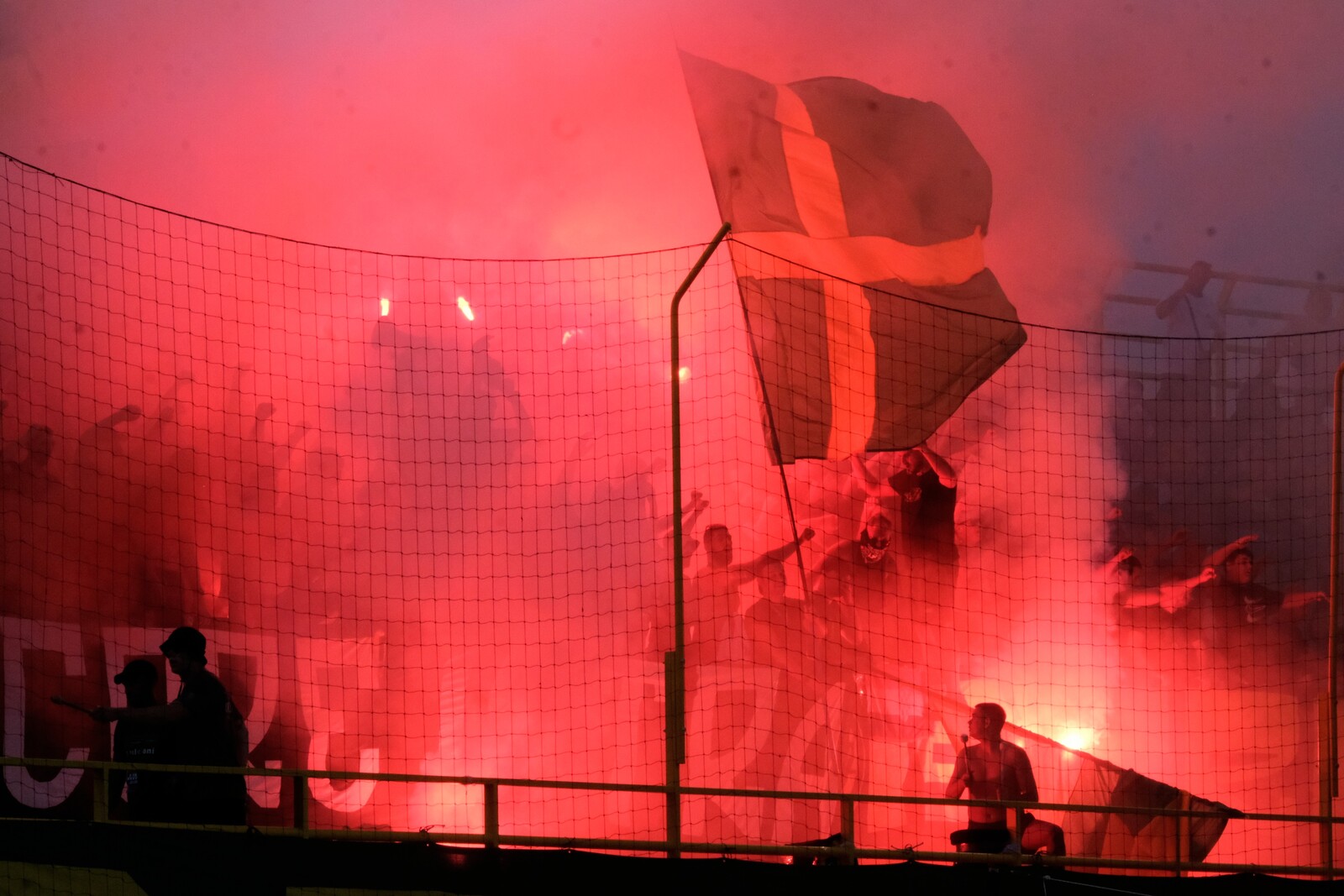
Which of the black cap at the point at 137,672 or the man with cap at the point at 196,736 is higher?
the black cap at the point at 137,672

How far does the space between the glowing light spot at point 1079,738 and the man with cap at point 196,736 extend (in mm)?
3705

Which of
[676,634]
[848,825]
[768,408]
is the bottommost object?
[848,825]

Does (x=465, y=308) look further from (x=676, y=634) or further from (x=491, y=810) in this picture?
(x=491, y=810)

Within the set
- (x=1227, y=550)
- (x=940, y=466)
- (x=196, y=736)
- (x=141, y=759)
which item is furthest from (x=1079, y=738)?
(x=141, y=759)

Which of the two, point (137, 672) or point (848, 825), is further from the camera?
point (848, 825)

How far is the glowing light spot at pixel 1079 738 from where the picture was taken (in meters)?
5.53

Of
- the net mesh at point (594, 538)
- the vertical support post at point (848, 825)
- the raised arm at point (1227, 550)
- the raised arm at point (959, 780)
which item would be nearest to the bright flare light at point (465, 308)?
the net mesh at point (594, 538)

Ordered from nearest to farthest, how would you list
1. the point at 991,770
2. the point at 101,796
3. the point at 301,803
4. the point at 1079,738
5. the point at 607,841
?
1. the point at 607,841
2. the point at 101,796
3. the point at 301,803
4. the point at 991,770
5. the point at 1079,738

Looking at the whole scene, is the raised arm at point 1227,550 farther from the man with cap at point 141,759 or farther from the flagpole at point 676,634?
the man with cap at point 141,759

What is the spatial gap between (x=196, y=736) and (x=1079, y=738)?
3.93 metres

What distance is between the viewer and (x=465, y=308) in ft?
18.7

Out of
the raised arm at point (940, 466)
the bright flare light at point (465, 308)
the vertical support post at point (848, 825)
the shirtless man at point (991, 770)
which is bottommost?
the vertical support post at point (848, 825)

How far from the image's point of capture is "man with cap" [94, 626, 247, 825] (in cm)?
366

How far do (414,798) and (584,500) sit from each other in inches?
65.2
